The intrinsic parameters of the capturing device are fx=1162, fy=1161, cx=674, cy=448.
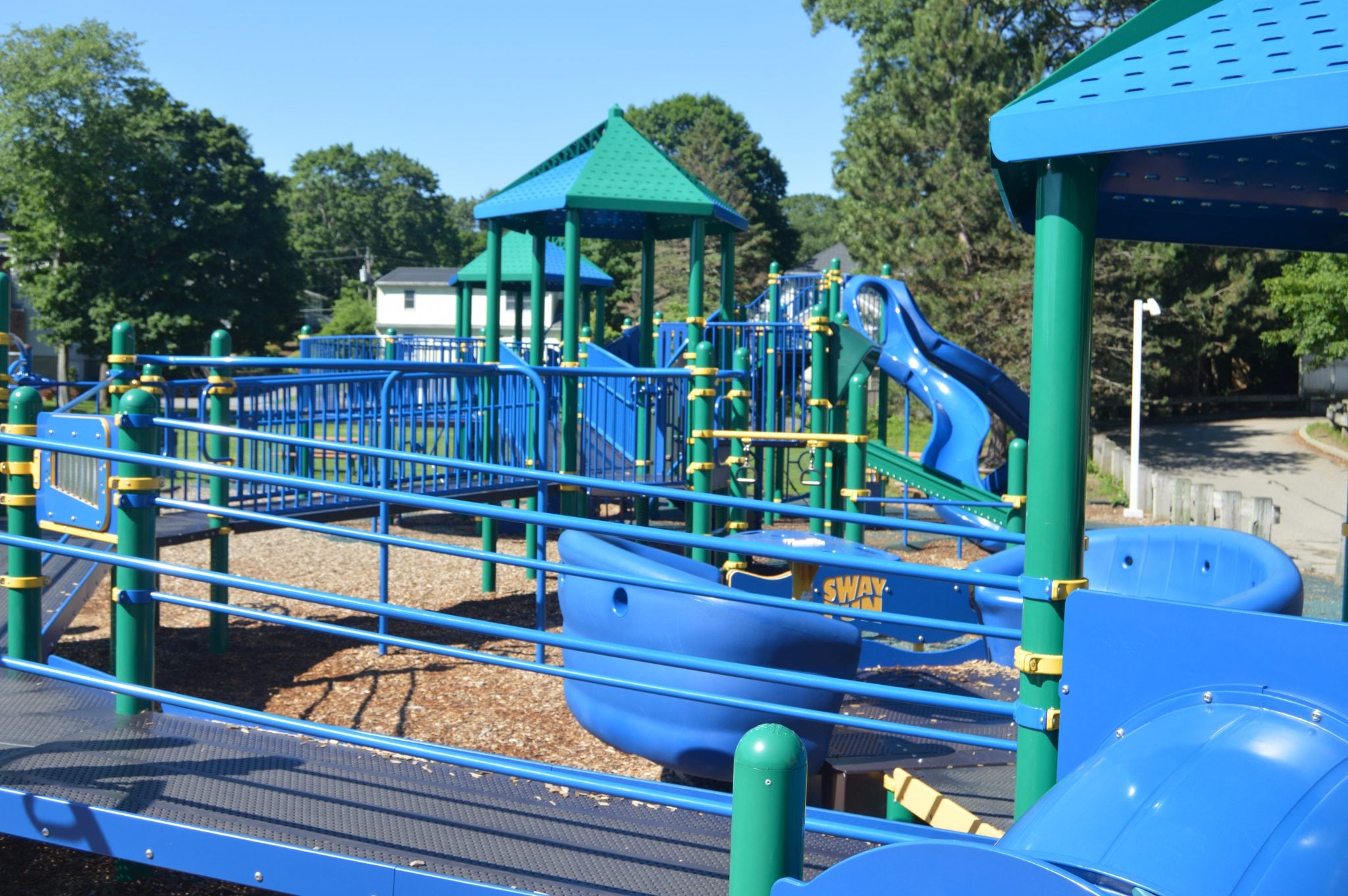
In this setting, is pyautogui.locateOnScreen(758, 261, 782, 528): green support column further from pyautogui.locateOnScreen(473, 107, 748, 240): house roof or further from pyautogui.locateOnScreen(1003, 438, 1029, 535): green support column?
pyautogui.locateOnScreen(1003, 438, 1029, 535): green support column

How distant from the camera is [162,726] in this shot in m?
3.90

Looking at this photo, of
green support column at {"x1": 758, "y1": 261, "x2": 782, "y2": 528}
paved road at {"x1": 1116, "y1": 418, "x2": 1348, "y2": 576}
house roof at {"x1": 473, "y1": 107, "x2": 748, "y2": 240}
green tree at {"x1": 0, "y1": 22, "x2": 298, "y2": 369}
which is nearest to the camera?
house roof at {"x1": 473, "y1": 107, "x2": 748, "y2": 240}

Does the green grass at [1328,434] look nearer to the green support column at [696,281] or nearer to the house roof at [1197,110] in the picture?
the green support column at [696,281]

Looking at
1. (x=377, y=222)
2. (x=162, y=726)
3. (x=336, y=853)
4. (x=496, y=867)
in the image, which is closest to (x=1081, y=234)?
(x=496, y=867)

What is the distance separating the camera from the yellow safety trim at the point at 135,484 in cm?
373

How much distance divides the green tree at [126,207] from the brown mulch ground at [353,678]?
111 feet

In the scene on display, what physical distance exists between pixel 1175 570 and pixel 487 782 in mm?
4036

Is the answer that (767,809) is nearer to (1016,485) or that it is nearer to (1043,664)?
(1043,664)

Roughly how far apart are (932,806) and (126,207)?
44957 millimetres

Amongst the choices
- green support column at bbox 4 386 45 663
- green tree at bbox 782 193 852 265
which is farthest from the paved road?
green tree at bbox 782 193 852 265

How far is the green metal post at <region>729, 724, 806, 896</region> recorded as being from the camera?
186cm

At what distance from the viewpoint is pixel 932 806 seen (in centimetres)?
441

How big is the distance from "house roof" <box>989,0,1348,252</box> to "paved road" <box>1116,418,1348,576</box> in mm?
13692

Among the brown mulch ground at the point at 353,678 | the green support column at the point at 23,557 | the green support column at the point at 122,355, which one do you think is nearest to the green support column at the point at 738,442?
the brown mulch ground at the point at 353,678
